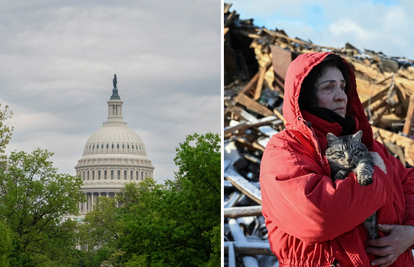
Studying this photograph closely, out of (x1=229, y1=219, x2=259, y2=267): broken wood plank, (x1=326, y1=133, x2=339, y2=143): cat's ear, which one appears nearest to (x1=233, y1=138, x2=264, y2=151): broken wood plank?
(x1=229, y1=219, x2=259, y2=267): broken wood plank

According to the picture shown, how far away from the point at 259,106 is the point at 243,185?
1.85 metres

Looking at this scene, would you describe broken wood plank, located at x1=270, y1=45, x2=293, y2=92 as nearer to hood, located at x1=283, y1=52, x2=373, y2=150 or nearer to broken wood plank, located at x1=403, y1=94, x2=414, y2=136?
broken wood plank, located at x1=403, y1=94, x2=414, y2=136

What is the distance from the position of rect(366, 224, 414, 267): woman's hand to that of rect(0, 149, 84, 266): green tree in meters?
15.3

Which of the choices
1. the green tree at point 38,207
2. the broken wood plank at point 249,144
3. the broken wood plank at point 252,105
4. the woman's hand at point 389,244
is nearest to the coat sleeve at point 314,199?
the woman's hand at point 389,244

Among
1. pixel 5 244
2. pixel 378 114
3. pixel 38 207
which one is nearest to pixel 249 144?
pixel 378 114

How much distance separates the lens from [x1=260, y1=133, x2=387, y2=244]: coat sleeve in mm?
1717

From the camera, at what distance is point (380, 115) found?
21.1 feet

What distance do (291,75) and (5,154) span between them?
1541 centimetres

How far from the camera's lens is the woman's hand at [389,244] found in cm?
183

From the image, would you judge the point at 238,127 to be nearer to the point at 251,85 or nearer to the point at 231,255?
the point at 251,85

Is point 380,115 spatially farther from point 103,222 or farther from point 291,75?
point 103,222

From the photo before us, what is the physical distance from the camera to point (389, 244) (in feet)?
6.03

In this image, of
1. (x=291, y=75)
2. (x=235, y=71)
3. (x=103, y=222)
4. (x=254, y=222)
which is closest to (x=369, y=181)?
(x=291, y=75)

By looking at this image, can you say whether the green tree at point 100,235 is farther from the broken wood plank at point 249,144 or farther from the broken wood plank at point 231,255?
the broken wood plank at point 231,255
